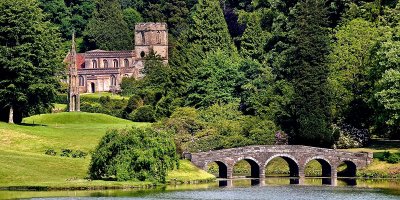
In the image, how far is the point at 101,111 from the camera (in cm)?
17888

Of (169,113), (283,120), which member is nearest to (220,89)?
(169,113)

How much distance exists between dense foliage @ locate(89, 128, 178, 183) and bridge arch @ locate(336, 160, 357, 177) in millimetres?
22835

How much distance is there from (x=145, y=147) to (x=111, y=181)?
444cm

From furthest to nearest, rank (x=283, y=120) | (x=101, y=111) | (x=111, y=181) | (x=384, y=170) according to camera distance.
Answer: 1. (x=101, y=111)
2. (x=283, y=120)
3. (x=384, y=170)
4. (x=111, y=181)

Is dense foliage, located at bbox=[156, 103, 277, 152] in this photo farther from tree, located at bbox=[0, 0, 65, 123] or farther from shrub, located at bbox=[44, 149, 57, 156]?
shrub, located at bbox=[44, 149, 57, 156]

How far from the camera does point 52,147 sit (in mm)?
139875

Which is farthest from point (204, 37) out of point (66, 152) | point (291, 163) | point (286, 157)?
Result: point (66, 152)

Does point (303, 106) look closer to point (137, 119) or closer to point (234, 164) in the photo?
point (234, 164)

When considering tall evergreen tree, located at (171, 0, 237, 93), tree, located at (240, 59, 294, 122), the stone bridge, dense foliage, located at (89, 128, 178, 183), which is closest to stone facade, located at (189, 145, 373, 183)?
the stone bridge

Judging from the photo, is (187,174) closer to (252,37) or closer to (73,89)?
(73,89)

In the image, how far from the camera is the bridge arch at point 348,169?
142750mm

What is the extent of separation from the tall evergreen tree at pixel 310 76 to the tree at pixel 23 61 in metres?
23.3

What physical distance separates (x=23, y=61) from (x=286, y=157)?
2598 cm

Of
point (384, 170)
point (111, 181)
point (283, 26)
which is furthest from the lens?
point (283, 26)
